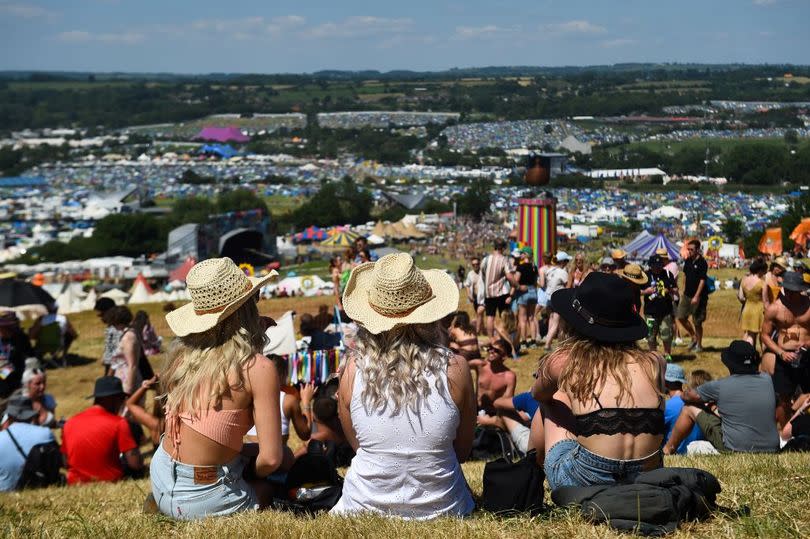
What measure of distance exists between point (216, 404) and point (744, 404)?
3.44 meters

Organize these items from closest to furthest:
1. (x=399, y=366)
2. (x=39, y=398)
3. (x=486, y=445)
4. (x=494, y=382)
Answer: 1. (x=399, y=366)
2. (x=486, y=445)
3. (x=494, y=382)
4. (x=39, y=398)

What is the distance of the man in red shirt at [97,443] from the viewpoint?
623 centimetres

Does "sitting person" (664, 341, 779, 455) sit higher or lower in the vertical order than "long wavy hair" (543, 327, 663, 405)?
lower

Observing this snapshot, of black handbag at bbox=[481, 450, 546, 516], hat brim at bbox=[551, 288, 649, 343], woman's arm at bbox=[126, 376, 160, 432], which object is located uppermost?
hat brim at bbox=[551, 288, 649, 343]

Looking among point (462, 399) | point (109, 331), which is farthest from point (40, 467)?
point (462, 399)

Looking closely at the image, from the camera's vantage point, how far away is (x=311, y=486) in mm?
4055

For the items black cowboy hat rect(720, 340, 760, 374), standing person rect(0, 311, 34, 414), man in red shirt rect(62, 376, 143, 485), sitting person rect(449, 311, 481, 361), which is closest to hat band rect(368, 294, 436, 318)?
black cowboy hat rect(720, 340, 760, 374)

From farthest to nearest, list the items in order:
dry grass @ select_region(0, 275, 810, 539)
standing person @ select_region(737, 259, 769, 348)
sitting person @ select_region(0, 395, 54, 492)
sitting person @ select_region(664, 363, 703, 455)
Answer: standing person @ select_region(737, 259, 769, 348), sitting person @ select_region(664, 363, 703, 455), sitting person @ select_region(0, 395, 54, 492), dry grass @ select_region(0, 275, 810, 539)

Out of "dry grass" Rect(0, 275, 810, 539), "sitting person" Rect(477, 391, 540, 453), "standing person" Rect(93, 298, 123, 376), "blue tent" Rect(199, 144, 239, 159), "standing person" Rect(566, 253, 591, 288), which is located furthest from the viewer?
"blue tent" Rect(199, 144, 239, 159)

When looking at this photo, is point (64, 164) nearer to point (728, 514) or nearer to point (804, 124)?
Result: point (804, 124)

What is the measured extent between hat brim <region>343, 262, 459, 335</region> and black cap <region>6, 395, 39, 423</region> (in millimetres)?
3599

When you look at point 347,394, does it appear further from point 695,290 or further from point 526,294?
point 526,294

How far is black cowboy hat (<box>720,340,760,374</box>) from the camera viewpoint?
570cm

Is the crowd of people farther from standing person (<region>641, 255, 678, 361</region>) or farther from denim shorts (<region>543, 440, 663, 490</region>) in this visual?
standing person (<region>641, 255, 678, 361</region>)
